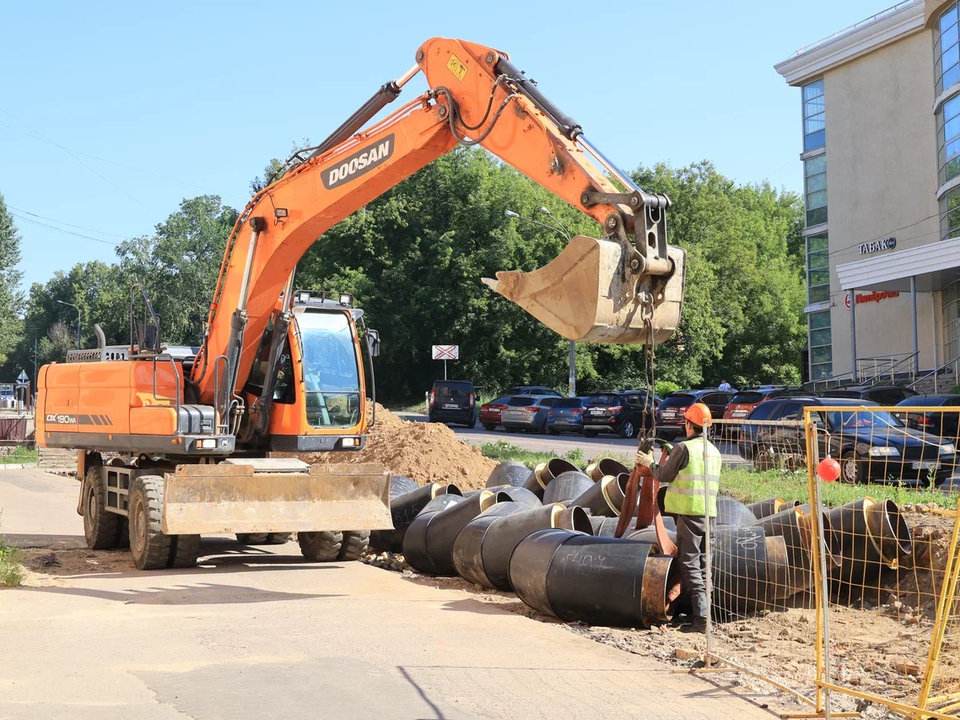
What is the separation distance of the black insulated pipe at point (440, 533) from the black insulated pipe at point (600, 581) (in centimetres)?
228

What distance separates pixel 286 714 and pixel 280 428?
6638 millimetres

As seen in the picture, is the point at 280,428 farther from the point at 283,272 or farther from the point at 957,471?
the point at 957,471

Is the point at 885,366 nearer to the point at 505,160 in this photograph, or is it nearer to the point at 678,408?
the point at 678,408

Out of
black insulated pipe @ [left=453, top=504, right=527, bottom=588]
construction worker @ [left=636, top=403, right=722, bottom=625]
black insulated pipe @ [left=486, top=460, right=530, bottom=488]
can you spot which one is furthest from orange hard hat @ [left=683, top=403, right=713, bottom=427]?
black insulated pipe @ [left=486, top=460, right=530, bottom=488]

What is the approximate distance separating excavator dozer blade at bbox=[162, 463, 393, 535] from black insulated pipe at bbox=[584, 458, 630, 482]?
11.1 ft

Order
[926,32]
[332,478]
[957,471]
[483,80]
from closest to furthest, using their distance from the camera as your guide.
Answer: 1. [483,80]
2. [957,471]
3. [332,478]
4. [926,32]

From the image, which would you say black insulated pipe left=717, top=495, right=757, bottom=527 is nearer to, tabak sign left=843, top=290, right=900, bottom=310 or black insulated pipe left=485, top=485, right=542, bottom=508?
black insulated pipe left=485, top=485, right=542, bottom=508

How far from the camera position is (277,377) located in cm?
1273

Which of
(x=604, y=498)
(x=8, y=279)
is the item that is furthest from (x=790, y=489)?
(x=8, y=279)

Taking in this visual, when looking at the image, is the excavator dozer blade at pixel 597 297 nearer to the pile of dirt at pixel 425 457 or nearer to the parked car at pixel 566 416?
the pile of dirt at pixel 425 457

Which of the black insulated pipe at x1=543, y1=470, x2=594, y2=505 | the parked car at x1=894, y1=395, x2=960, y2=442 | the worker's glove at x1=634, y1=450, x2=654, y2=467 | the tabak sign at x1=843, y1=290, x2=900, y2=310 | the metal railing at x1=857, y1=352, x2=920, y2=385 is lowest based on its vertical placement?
the black insulated pipe at x1=543, y1=470, x2=594, y2=505

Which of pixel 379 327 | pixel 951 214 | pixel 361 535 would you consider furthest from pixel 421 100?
pixel 379 327

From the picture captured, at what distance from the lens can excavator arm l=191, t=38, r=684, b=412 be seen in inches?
315

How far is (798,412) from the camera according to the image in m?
21.3
